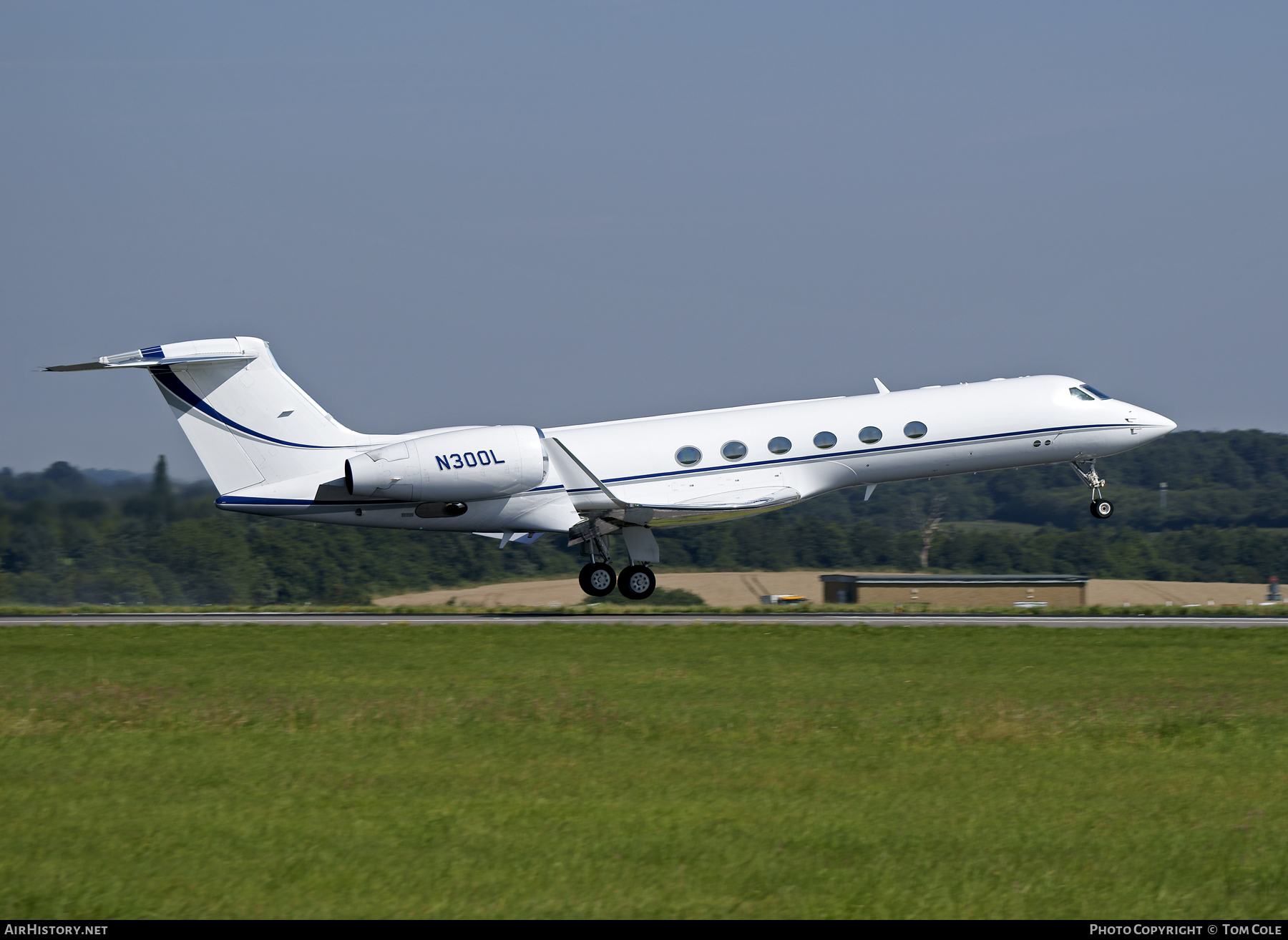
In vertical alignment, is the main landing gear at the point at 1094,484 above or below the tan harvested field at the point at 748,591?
above

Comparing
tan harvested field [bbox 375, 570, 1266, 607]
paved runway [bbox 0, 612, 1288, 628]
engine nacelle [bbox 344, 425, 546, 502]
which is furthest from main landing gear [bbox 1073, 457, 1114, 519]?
tan harvested field [bbox 375, 570, 1266, 607]

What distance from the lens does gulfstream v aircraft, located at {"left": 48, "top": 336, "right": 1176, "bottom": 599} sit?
2889cm

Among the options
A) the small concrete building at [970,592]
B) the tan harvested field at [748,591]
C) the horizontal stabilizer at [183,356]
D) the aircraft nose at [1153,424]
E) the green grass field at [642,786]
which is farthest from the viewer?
the tan harvested field at [748,591]

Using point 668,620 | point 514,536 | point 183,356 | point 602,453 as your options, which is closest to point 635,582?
point 668,620

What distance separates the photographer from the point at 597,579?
31.6 metres

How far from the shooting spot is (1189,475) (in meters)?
107

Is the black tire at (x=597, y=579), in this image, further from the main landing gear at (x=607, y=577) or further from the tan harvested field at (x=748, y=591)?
the tan harvested field at (x=748, y=591)

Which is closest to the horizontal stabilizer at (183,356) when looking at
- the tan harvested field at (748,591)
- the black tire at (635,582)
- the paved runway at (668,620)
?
the paved runway at (668,620)

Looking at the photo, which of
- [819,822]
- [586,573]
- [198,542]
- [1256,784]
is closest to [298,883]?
[819,822]

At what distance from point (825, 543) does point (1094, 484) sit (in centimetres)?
3031

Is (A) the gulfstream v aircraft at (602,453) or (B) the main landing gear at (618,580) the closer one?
(A) the gulfstream v aircraft at (602,453)

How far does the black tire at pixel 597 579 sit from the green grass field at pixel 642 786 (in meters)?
8.82

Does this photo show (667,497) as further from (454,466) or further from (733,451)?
(454,466)

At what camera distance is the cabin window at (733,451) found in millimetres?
30844
